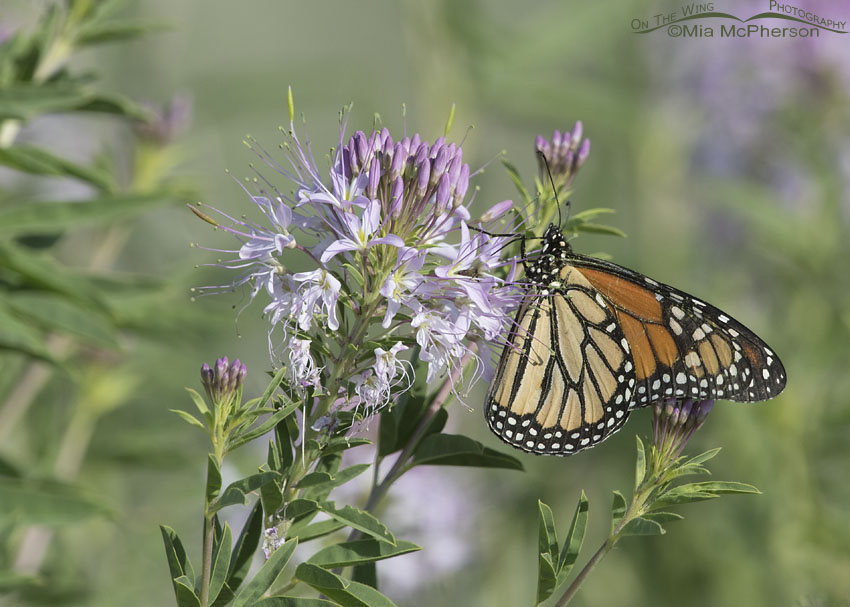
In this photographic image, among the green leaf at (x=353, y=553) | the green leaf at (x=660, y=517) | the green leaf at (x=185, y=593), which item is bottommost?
the green leaf at (x=185, y=593)

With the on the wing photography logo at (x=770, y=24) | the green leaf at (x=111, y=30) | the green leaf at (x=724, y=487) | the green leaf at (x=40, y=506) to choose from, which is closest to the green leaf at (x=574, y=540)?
the green leaf at (x=724, y=487)

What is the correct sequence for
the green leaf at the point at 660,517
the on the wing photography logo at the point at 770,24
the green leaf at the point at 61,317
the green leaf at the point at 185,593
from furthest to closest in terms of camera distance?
the on the wing photography logo at the point at 770,24 → the green leaf at the point at 61,317 → the green leaf at the point at 660,517 → the green leaf at the point at 185,593

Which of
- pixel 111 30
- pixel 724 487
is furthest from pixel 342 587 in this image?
pixel 111 30

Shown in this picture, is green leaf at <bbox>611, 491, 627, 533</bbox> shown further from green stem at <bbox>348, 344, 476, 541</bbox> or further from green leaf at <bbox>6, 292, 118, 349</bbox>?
green leaf at <bbox>6, 292, 118, 349</bbox>

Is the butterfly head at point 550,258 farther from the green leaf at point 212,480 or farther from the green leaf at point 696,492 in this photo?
the green leaf at point 212,480

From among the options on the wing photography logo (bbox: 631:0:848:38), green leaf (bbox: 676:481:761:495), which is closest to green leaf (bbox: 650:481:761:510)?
green leaf (bbox: 676:481:761:495)

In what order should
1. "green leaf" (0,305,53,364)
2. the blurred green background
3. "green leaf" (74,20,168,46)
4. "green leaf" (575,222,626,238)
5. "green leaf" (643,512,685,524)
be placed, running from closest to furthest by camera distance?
"green leaf" (643,512,685,524)
"green leaf" (575,222,626,238)
"green leaf" (0,305,53,364)
"green leaf" (74,20,168,46)
the blurred green background
